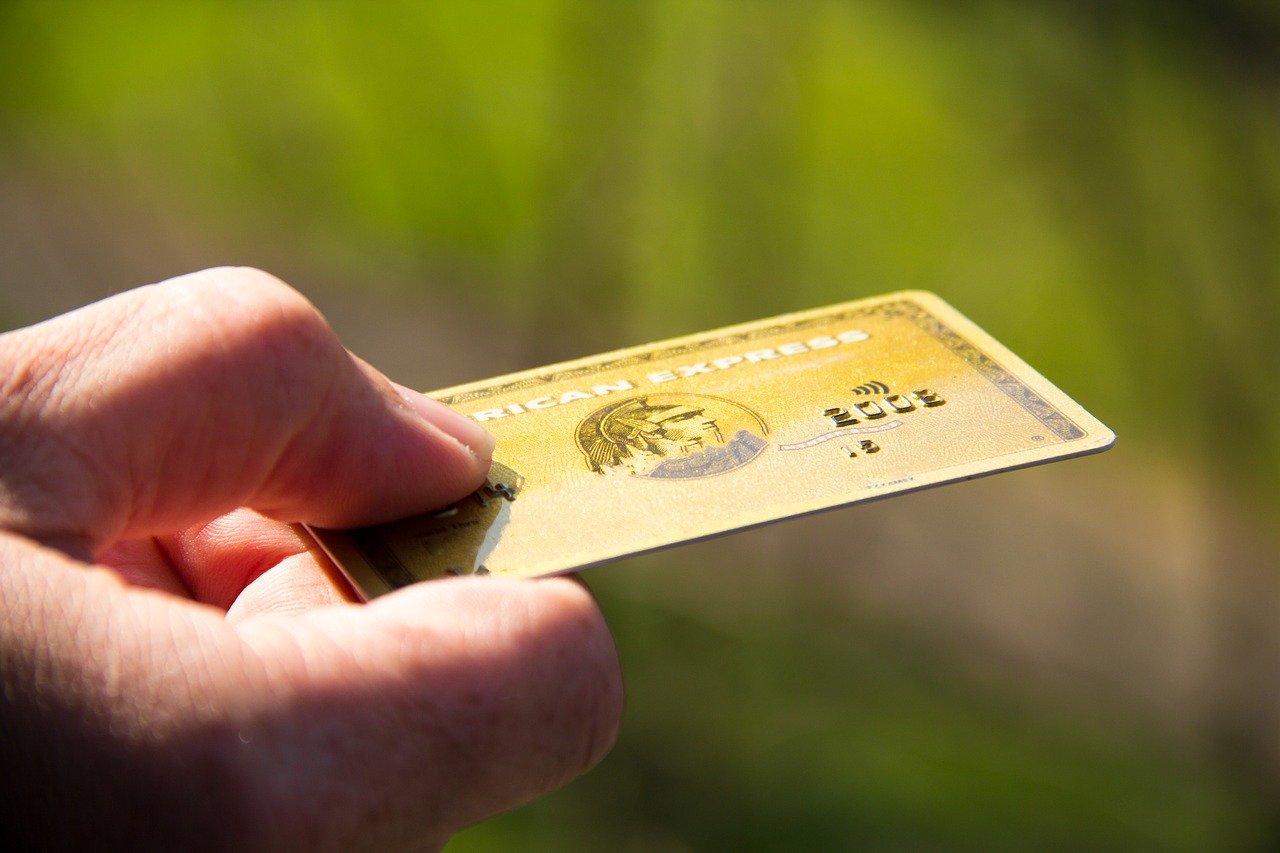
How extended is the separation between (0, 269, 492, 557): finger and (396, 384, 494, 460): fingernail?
34 mm

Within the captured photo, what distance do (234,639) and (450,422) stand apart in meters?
0.34

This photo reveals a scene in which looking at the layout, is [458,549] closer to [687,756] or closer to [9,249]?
[687,756]

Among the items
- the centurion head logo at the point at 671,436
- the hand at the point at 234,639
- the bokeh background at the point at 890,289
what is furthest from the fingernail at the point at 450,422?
the bokeh background at the point at 890,289

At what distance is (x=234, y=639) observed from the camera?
2.39ft

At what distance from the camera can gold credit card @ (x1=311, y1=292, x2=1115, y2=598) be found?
1049 millimetres

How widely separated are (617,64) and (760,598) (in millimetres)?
1279

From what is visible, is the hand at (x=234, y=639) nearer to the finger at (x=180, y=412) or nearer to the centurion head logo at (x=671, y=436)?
the finger at (x=180, y=412)

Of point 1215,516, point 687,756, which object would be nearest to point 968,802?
point 687,756

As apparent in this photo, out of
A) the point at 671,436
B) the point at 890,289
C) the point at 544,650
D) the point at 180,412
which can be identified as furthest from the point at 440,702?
the point at 890,289

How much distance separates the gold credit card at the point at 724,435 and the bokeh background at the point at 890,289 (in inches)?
34.9

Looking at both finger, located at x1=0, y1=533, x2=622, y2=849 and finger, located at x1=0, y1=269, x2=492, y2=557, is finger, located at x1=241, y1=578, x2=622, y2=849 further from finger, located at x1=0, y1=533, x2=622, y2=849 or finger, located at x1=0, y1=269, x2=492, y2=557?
finger, located at x1=0, y1=269, x2=492, y2=557

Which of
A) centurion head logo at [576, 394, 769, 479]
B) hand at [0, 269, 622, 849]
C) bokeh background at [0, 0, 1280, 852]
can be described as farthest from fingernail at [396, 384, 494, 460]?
bokeh background at [0, 0, 1280, 852]

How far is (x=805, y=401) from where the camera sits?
1.29 metres

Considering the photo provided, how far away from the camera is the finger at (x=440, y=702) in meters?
0.71
